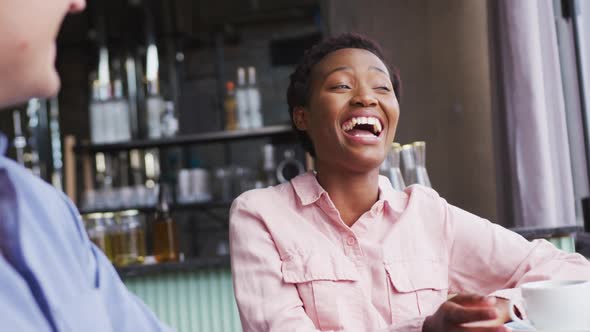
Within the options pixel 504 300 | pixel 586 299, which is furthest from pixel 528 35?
pixel 586 299

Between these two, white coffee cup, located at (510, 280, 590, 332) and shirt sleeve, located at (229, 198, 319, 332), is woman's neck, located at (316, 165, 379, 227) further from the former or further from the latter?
white coffee cup, located at (510, 280, 590, 332)

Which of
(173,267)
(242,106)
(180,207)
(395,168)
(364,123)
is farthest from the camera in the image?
(180,207)

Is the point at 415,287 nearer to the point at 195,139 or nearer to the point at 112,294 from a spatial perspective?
the point at 112,294

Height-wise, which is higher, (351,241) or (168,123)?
(168,123)

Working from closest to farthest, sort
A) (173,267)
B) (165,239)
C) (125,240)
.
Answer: (173,267) → (165,239) → (125,240)

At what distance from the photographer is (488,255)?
4.64ft

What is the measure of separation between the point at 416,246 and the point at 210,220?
451cm

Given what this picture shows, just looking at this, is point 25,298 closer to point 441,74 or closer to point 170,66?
point 441,74

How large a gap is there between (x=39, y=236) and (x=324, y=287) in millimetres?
882

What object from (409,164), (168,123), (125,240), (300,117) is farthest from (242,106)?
(300,117)

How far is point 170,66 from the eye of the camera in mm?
5828

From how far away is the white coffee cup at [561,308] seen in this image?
3.19ft

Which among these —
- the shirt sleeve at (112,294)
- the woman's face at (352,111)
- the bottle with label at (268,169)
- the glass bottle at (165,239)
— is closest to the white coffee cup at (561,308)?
the woman's face at (352,111)

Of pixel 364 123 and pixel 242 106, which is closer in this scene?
pixel 364 123
